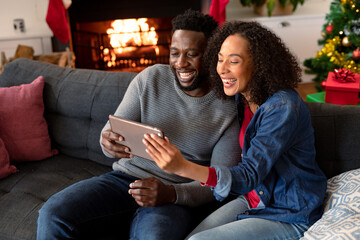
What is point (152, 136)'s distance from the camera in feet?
3.52

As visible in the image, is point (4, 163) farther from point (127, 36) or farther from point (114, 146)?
point (127, 36)

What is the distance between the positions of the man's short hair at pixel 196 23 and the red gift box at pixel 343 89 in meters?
1.01

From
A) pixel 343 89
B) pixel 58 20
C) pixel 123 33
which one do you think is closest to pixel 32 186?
pixel 343 89

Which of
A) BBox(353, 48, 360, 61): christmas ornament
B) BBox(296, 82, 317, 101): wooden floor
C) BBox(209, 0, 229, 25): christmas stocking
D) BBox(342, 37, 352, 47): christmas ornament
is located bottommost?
BBox(296, 82, 317, 101): wooden floor

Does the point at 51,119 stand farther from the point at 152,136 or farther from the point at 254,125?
the point at 254,125

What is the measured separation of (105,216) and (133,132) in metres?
0.33

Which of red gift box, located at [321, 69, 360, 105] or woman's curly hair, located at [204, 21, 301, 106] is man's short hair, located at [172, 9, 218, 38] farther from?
red gift box, located at [321, 69, 360, 105]

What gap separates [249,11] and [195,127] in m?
3.11

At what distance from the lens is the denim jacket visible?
104 cm

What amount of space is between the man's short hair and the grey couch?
455 mm

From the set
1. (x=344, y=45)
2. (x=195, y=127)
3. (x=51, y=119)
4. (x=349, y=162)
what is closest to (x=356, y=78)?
(x=344, y=45)

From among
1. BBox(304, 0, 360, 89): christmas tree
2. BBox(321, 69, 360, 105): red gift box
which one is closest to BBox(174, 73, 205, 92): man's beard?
BBox(321, 69, 360, 105): red gift box

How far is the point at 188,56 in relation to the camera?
1372 millimetres

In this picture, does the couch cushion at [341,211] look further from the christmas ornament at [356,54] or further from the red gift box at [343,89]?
the christmas ornament at [356,54]
